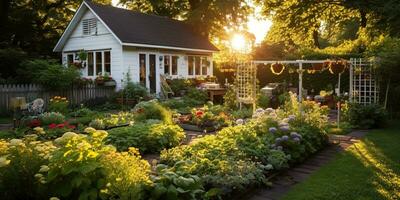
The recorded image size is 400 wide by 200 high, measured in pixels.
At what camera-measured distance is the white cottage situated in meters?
18.8

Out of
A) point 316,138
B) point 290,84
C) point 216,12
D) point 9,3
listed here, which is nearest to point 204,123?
point 316,138

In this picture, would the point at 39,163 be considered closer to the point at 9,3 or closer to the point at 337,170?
the point at 337,170

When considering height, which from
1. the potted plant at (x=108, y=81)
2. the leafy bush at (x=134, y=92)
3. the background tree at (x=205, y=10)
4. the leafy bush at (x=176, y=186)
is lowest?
the leafy bush at (x=176, y=186)

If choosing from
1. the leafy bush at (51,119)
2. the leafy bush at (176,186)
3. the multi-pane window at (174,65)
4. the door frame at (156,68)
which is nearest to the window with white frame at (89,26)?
the door frame at (156,68)

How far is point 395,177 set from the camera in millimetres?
5742

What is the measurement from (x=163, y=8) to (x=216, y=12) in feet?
19.8

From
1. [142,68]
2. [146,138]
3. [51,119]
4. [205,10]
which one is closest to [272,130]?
[146,138]

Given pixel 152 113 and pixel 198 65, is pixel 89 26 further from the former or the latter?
pixel 152 113

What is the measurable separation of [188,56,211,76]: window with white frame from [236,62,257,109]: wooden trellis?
9.52 metres

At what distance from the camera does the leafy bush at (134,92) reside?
17.7 metres

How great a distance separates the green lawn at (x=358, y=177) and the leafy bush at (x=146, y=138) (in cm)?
302

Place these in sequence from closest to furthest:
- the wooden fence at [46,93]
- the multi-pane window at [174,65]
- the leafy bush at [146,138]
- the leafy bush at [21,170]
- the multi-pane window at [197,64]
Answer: the leafy bush at [21,170]
the leafy bush at [146,138]
the wooden fence at [46,93]
the multi-pane window at [174,65]
the multi-pane window at [197,64]

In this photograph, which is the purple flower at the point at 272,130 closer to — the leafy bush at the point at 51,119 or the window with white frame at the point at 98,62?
the leafy bush at the point at 51,119


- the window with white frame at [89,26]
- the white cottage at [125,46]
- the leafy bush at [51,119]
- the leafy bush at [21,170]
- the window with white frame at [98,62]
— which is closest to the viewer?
the leafy bush at [21,170]
